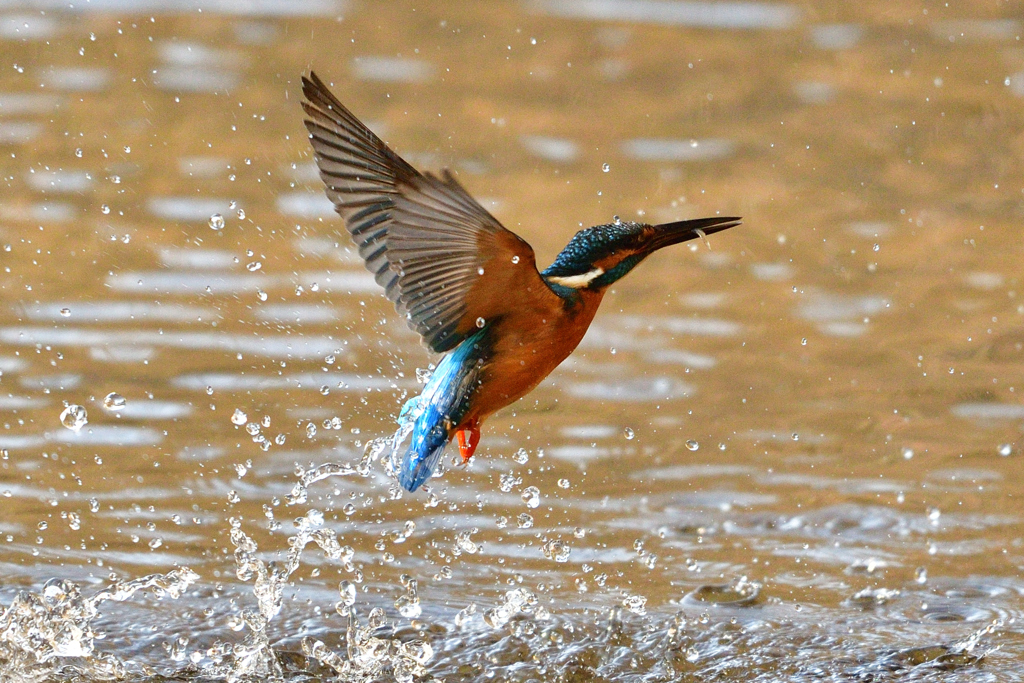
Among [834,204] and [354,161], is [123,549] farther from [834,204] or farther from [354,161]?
[834,204]

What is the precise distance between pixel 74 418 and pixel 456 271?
6.20 feet

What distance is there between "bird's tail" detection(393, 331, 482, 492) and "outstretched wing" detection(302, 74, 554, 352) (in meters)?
0.11

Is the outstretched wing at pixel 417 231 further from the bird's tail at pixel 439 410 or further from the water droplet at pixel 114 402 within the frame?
the water droplet at pixel 114 402

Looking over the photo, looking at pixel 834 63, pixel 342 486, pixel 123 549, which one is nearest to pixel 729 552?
pixel 342 486

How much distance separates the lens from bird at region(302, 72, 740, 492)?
301cm

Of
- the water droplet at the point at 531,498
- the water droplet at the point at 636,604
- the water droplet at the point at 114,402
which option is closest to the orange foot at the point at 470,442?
the water droplet at the point at 636,604

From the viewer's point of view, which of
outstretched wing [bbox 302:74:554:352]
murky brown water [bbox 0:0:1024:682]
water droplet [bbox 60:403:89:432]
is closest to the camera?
outstretched wing [bbox 302:74:554:352]

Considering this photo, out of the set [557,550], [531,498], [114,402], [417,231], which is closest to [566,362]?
[531,498]

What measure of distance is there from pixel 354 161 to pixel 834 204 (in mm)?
4059

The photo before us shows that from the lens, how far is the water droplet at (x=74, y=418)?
4.54m

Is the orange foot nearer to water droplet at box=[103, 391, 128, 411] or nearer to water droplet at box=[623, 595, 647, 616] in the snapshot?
water droplet at box=[623, 595, 647, 616]

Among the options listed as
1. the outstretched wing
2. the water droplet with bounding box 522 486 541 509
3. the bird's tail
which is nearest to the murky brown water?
the water droplet with bounding box 522 486 541 509

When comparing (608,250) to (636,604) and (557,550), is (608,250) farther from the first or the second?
(557,550)

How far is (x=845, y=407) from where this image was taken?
508cm
